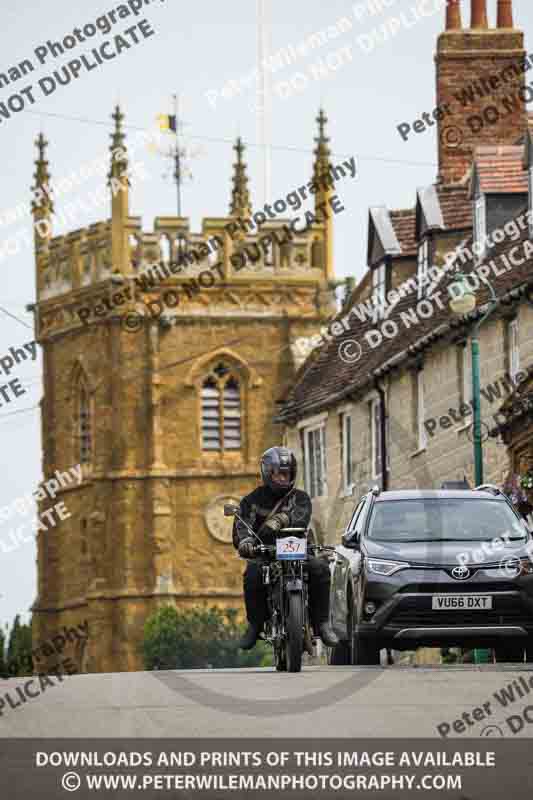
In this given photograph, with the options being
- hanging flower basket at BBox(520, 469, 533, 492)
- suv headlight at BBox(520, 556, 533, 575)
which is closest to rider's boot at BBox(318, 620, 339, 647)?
suv headlight at BBox(520, 556, 533, 575)

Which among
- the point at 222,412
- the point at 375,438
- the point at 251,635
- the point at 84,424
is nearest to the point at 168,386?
the point at 222,412

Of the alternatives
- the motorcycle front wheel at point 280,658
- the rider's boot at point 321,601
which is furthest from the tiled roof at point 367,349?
the rider's boot at point 321,601

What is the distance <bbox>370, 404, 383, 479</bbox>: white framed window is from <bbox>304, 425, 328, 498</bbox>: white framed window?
5.11 metres

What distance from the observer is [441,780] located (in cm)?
1093

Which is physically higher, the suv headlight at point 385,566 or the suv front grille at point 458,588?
the suv headlight at point 385,566

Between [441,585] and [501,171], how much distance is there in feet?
77.3

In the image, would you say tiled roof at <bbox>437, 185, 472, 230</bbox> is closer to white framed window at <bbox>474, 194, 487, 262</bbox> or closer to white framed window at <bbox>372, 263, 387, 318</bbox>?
white framed window at <bbox>474, 194, 487, 262</bbox>

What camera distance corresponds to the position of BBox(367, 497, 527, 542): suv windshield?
826 inches

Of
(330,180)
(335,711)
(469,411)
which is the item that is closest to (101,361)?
(330,180)

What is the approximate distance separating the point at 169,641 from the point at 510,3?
37.5 m

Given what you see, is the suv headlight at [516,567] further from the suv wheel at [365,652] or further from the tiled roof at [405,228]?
the tiled roof at [405,228]

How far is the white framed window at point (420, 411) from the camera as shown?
44.2 meters

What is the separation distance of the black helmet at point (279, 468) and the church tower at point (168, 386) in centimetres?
6770

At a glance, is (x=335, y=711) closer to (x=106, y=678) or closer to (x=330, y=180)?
(x=106, y=678)
